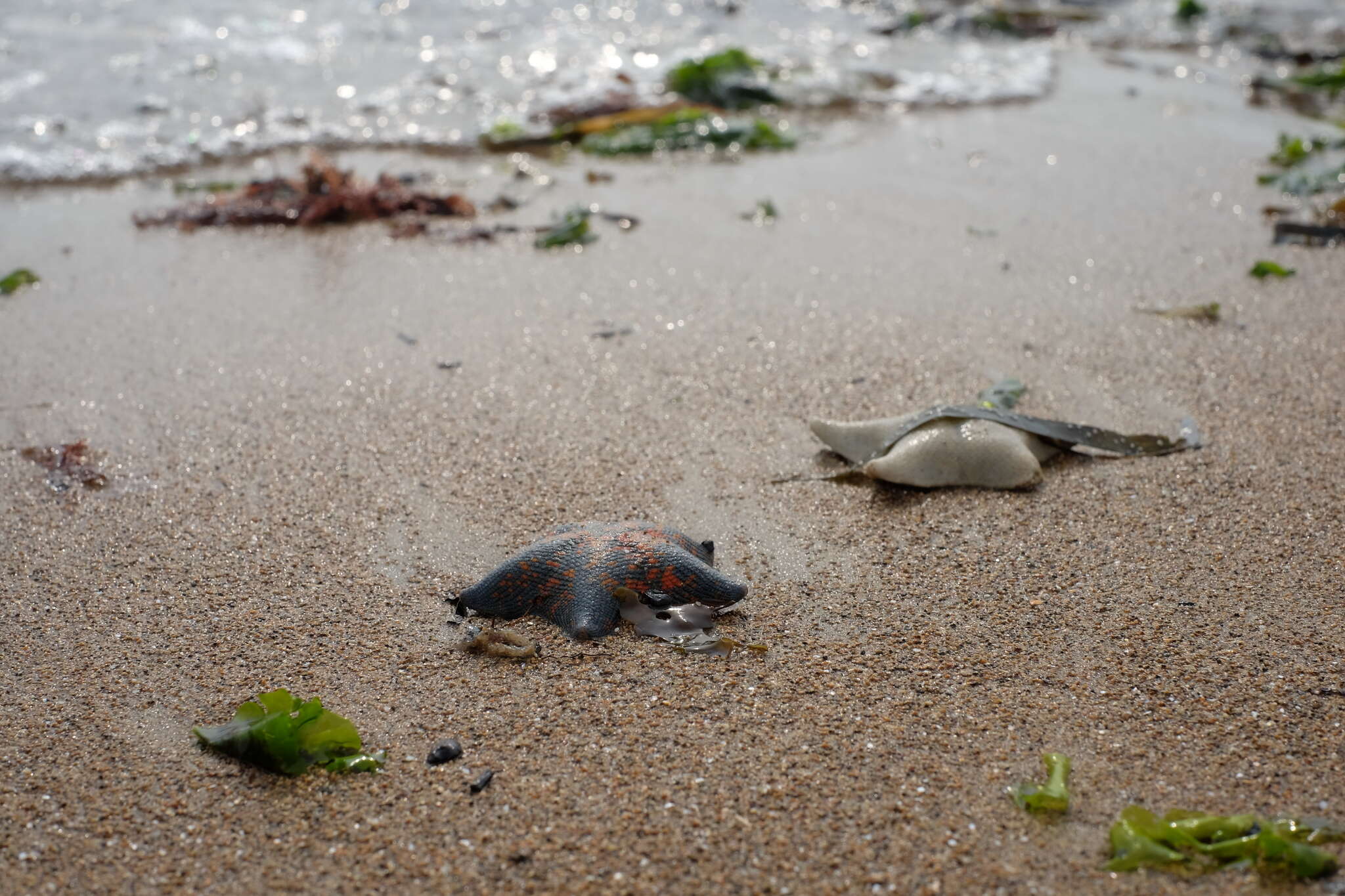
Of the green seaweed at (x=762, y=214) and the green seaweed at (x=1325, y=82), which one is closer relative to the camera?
the green seaweed at (x=762, y=214)

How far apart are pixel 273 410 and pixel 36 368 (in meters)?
1.08

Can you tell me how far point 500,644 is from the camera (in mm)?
2625

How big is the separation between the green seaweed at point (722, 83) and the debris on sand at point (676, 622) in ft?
18.8

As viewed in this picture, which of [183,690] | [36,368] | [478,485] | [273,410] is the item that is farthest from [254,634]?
[36,368]

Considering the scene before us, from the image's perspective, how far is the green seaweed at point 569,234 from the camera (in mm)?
5324

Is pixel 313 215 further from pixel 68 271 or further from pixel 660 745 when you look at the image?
pixel 660 745

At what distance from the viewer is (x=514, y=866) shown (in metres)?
2.07

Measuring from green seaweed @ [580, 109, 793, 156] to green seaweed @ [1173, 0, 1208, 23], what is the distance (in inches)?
219

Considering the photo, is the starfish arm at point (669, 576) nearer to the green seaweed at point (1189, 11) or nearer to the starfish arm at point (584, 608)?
the starfish arm at point (584, 608)

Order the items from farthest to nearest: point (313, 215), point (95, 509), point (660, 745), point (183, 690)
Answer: point (313, 215), point (95, 509), point (183, 690), point (660, 745)

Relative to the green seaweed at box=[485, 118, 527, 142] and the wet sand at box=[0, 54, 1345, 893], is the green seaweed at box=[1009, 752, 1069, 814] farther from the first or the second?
the green seaweed at box=[485, 118, 527, 142]

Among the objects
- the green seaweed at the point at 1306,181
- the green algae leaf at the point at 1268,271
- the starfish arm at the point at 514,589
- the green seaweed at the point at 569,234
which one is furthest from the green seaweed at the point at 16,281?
the green seaweed at the point at 1306,181

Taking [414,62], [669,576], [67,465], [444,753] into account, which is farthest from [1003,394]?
[414,62]

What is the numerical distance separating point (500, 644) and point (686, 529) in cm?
76
